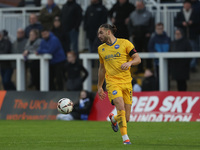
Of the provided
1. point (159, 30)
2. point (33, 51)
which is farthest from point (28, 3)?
point (159, 30)

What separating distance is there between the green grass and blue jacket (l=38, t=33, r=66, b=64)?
21.0ft

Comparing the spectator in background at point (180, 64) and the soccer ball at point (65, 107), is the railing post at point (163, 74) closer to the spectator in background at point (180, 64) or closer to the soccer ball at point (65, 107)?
the spectator in background at point (180, 64)

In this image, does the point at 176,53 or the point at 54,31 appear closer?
the point at 176,53

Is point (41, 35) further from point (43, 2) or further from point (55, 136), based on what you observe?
point (55, 136)

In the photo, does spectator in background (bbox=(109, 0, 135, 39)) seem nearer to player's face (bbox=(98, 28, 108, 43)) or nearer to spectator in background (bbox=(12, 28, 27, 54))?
spectator in background (bbox=(12, 28, 27, 54))

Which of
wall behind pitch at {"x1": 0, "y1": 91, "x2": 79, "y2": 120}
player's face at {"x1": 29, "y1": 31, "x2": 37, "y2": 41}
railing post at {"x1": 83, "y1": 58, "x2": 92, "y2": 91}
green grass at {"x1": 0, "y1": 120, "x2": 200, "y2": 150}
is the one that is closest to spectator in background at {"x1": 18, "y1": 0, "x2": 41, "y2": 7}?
player's face at {"x1": 29, "y1": 31, "x2": 37, "y2": 41}

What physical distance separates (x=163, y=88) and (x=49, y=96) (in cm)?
422

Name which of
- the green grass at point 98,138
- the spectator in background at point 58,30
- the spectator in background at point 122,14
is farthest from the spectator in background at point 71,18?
the green grass at point 98,138

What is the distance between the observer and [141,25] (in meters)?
20.9

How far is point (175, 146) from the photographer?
10414mm

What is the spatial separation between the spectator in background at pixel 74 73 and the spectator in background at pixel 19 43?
8.53 feet

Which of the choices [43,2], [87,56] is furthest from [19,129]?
[43,2]

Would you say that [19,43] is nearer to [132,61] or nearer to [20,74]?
[20,74]

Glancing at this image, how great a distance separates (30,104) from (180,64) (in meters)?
5.70
